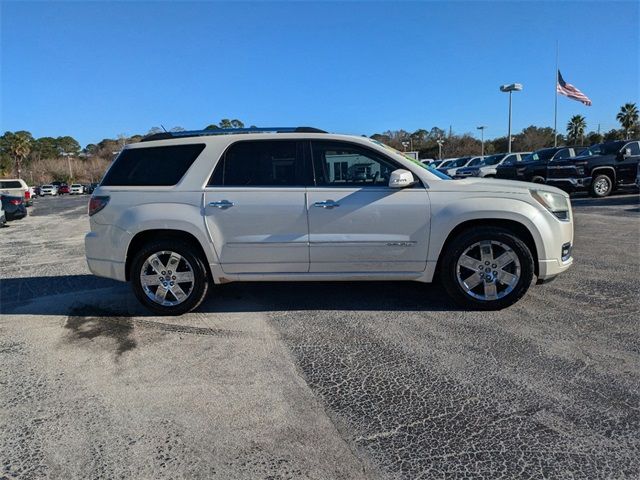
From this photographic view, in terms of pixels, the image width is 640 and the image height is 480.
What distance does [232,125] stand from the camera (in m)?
41.7

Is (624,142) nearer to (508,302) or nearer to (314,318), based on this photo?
(508,302)

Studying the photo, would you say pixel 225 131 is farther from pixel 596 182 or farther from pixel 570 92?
pixel 570 92

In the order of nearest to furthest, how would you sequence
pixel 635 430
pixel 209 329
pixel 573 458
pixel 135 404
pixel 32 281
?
pixel 573 458 → pixel 635 430 → pixel 135 404 → pixel 209 329 → pixel 32 281

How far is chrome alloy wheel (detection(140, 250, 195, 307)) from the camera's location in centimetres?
471

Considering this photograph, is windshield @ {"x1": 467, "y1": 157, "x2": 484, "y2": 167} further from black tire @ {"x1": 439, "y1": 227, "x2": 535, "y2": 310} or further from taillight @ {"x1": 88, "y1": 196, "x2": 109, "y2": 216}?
taillight @ {"x1": 88, "y1": 196, "x2": 109, "y2": 216}

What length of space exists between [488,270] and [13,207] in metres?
17.8

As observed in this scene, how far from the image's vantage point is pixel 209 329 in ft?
14.4

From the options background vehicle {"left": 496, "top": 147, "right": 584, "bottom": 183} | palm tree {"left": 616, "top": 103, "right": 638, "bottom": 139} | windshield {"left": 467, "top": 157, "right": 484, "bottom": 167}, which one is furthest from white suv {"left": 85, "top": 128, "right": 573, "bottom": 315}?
palm tree {"left": 616, "top": 103, "right": 638, "bottom": 139}

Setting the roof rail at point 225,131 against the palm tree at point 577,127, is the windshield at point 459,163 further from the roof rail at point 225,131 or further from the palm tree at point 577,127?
the palm tree at point 577,127

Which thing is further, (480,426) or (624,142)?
(624,142)

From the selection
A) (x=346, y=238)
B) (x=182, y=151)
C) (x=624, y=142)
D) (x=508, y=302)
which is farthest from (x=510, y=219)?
(x=624, y=142)

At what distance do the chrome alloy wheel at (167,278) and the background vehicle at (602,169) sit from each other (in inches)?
588

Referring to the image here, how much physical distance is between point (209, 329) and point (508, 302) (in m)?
2.93

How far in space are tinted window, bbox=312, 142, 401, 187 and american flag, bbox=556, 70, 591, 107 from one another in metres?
29.1
